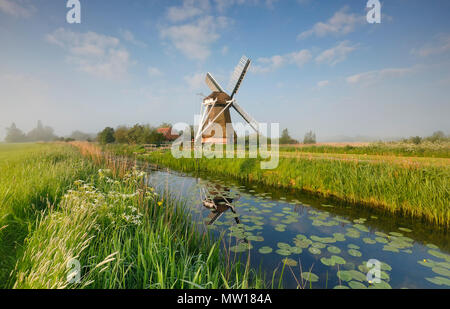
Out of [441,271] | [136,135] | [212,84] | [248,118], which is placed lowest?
[441,271]

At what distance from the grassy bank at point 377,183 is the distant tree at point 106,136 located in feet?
162

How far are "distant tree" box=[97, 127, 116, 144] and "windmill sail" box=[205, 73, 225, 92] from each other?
3675 cm

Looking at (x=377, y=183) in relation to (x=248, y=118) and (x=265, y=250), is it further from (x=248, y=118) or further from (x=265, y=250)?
(x=248, y=118)

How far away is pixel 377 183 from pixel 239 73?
Result: 1906cm

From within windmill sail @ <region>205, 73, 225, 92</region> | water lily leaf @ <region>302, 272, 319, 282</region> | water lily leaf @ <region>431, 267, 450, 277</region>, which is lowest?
water lily leaf @ <region>431, 267, 450, 277</region>

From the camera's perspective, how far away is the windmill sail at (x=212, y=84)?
2254 cm

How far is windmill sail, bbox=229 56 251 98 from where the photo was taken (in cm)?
2153

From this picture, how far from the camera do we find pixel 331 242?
12.4 feet

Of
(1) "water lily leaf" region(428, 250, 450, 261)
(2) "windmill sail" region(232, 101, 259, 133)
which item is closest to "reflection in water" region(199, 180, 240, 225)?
(1) "water lily leaf" region(428, 250, 450, 261)

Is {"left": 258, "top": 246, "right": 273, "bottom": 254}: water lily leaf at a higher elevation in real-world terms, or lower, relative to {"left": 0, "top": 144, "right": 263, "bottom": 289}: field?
lower

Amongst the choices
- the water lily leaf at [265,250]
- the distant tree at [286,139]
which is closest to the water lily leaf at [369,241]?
the water lily leaf at [265,250]

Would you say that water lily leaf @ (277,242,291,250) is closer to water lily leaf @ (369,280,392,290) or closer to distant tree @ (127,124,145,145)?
water lily leaf @ (369,280,392,290)

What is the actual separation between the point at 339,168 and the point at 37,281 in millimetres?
8524

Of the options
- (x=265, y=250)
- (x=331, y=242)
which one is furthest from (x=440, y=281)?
(x=265, y=250)
